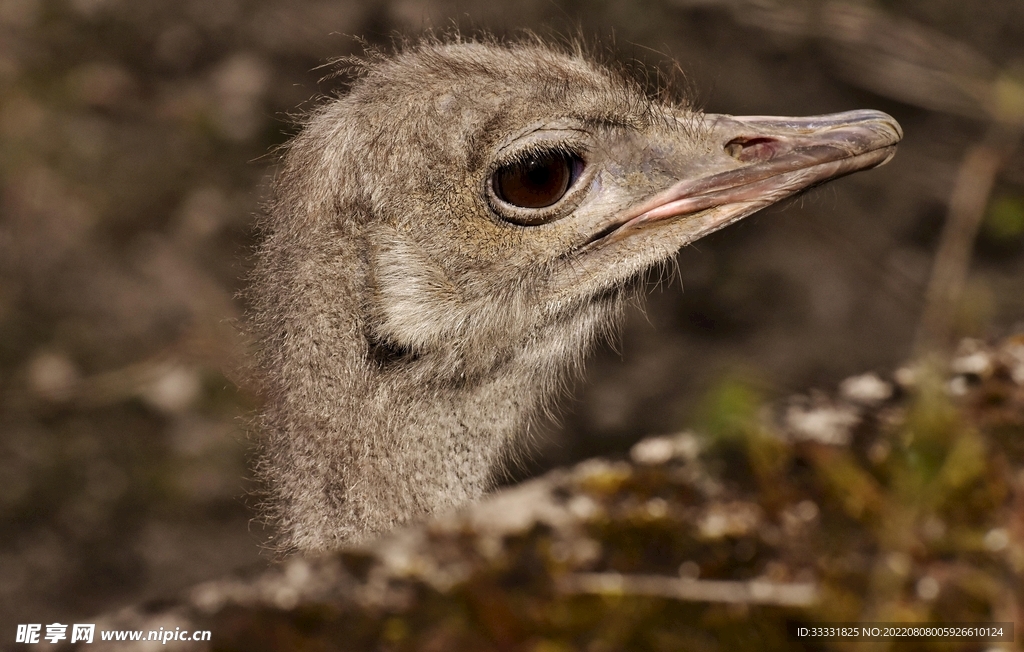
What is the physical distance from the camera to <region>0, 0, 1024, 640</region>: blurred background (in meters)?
4.72

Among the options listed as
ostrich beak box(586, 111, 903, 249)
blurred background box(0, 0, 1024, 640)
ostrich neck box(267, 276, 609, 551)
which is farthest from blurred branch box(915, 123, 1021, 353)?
ostrich neck box(267, 276, 609, 551)

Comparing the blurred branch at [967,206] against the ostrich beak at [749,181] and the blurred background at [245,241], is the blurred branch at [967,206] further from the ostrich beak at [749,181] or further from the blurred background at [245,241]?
the ostrich beak at [749,181]

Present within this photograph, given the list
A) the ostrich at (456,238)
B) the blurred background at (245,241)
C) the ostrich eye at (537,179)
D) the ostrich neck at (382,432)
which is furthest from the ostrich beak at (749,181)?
the blurred background at (245,241)

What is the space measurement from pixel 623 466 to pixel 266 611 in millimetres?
1118

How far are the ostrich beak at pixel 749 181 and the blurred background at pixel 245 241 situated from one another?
6.39 ft

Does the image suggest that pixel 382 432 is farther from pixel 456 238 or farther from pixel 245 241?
pixel 245 241

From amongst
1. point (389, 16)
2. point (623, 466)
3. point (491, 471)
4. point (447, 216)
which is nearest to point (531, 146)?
point (447, 216)

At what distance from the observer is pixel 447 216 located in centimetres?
237

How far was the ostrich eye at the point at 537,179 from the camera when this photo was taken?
7.75 feet

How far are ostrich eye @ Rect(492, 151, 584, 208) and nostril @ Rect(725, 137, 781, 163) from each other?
393 mm

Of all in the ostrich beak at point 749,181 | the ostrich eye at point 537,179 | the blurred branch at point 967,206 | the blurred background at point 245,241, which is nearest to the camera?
the ostrich eye at point 537,179

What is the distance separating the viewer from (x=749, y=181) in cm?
252

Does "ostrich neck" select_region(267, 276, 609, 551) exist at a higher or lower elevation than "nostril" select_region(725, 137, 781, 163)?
lower

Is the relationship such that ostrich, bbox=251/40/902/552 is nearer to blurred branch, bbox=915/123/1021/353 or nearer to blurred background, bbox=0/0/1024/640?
blurred background, bbox=0/0/1024/640
